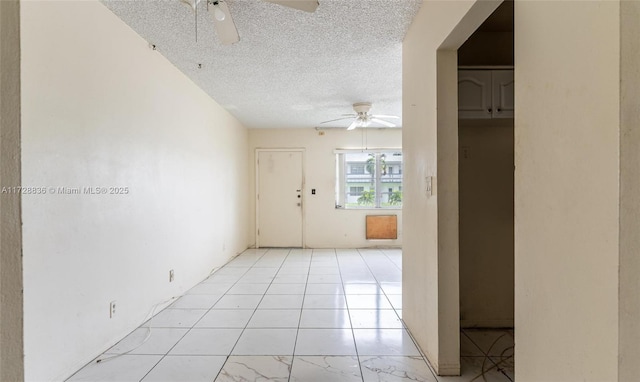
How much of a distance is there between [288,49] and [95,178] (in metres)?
1.81

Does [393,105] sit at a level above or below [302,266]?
above

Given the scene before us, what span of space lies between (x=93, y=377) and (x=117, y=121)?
5.56 feet

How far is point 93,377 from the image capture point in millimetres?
1761

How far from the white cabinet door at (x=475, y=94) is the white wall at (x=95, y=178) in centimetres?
249

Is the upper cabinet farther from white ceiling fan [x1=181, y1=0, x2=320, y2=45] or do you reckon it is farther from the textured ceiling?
white ceiling fan [x1=181, y1=0, x2=320, y2=45]

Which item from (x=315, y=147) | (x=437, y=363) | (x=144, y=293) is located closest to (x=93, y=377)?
(x=144, y=293)

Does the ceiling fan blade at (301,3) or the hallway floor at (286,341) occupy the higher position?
the ceiling fan blade at (301,3)

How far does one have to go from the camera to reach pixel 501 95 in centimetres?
206

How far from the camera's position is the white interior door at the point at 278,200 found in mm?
5973

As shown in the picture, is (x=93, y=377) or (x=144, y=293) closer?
(x=93, y=377)

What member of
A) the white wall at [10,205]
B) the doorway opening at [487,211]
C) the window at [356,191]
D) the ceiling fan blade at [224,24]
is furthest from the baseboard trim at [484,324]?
the window at [356,191]

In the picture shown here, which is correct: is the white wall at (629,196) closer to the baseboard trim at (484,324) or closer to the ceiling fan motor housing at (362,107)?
the baseboard trim at (484,324)

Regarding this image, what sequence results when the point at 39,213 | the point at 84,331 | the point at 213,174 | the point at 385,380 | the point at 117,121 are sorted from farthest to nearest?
the point at 213,174, the point at 117,121, the point at 84,331, the point at 385,380, the point at 39,213

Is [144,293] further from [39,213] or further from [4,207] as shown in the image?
[4,207]
